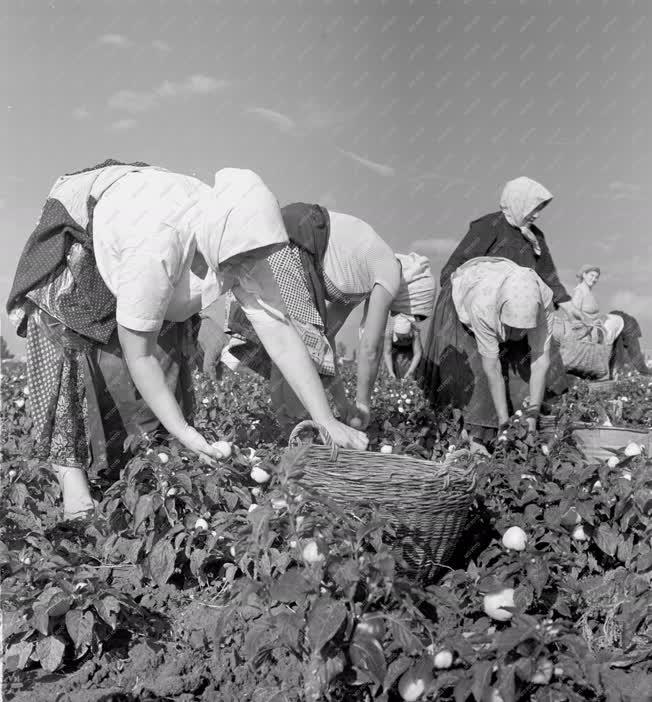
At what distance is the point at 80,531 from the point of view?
8.73 ft

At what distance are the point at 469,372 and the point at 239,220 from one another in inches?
100

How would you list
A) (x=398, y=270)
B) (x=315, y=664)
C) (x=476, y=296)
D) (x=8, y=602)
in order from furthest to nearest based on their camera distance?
(x=476, y=296) → (x=398, y=270) → (x=8, y=602) → (x=315, y=664)

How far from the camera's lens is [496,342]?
4066 millimetres

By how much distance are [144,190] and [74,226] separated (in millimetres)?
321

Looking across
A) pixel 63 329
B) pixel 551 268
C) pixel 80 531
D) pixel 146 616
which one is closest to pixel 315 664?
pixel 146 616

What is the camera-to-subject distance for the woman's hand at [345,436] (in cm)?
225

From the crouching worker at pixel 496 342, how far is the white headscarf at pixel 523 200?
0.34 m

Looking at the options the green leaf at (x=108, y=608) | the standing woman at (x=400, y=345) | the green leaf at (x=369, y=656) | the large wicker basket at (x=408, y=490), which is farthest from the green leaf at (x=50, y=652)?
the standing woman at (x=400, y=345)

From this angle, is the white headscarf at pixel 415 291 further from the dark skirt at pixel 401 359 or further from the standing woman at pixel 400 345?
the dark skirt at pixel 401 359

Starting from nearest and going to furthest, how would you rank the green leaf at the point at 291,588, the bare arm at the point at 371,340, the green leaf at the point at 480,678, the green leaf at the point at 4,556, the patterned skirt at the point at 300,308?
the green leaf at the point at 480,678 → the green leaf at the point at 291,588 → the green leaf at the point at 4,556 → the patterned skirt at the point at 300,308 → the bare arm at the point at 371,340

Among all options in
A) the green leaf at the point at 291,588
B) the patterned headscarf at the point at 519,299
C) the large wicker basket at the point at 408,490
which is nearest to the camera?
the green leaf at the point at 291,588

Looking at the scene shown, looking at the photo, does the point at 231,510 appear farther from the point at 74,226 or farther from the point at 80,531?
the point at 74,226

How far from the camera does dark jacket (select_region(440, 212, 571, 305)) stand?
445 cm

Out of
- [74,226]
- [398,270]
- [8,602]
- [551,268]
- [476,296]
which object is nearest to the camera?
[8,602]
